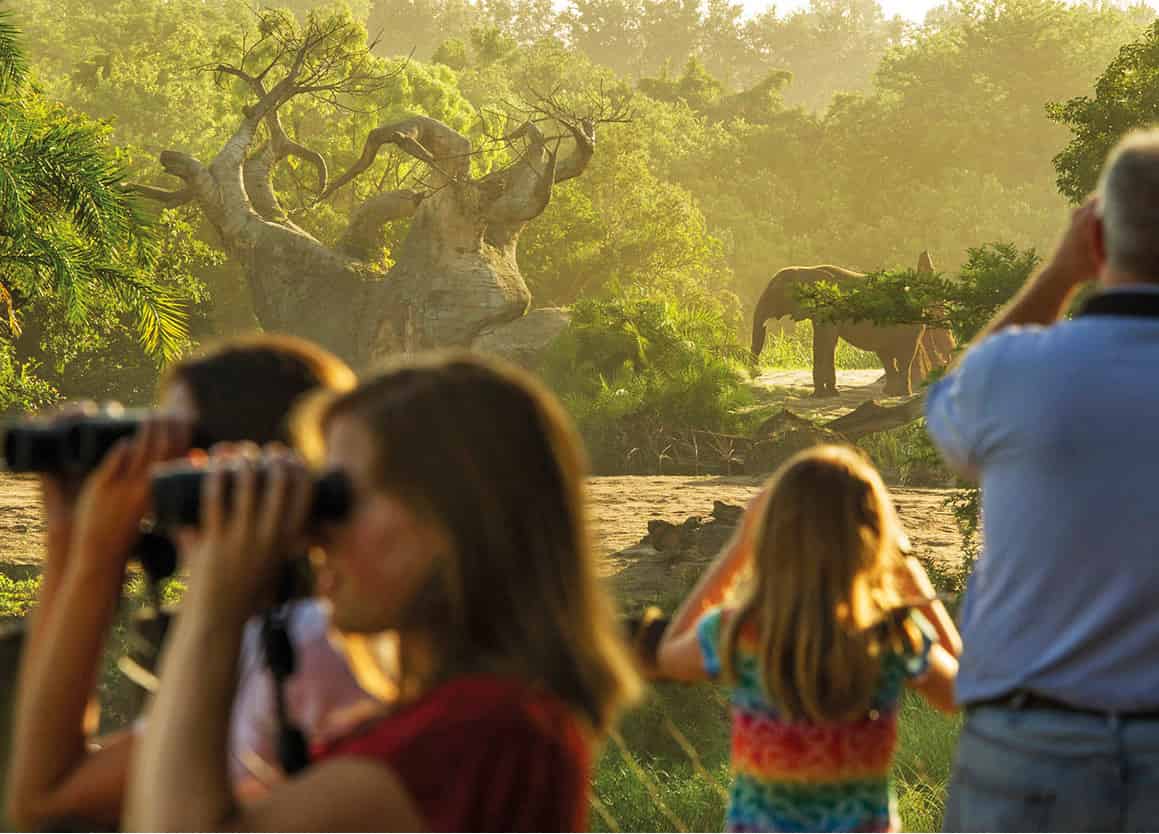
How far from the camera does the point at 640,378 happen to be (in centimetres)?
2211

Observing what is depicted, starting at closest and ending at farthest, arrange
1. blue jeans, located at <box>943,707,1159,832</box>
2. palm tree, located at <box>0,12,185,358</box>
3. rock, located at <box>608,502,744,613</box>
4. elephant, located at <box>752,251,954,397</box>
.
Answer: blue jeans, located at <box>943,707,1159,832</box>, palm tree, located at <box>0,12,185,358</box>, rock, located at <box>608,502,744,613</box>, elephant, located at <box>752,251,954,397</box>

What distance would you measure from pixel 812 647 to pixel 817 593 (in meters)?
0.08

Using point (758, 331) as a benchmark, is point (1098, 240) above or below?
above

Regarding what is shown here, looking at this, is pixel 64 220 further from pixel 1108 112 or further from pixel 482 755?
pixel 482 755

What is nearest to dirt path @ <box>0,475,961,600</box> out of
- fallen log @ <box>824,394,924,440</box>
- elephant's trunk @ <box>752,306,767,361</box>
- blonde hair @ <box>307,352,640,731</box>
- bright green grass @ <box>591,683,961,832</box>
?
fallen log @ <box>824,394,924,440</box>

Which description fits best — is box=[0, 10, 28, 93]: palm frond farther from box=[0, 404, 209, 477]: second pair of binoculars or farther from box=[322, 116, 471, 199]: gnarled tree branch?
box=[322, 116, 471, 199]: gnarled tree branch

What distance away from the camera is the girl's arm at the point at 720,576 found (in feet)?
8.52

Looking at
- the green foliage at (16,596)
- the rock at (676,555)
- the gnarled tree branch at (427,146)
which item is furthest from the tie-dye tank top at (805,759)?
the gnarled tree branch at (427,146)

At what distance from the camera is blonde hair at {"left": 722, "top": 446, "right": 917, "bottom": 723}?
8.29ft

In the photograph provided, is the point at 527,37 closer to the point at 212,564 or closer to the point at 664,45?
the point at 664,45

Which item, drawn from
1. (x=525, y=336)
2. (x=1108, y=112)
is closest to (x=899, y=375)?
(x=525, y=336)

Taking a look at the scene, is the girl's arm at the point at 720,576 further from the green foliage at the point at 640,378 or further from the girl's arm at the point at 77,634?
the green foliage at the point at 640,378

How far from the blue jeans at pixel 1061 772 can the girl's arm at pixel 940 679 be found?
0.30 m

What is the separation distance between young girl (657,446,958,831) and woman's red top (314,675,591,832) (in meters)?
1.17
